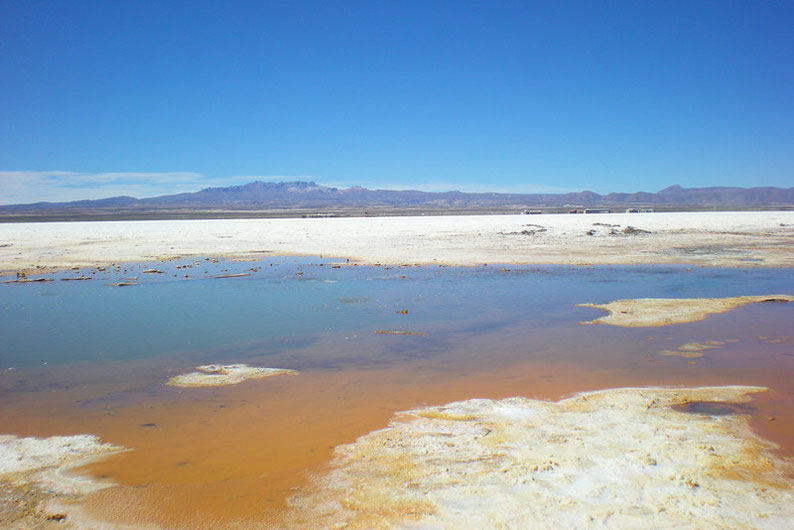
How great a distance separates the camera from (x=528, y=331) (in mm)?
10094

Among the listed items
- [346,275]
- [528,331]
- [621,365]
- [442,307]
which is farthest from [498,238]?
[621,365]

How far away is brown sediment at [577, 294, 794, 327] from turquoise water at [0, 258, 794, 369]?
605 mm

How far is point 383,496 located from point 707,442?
9.80 feet

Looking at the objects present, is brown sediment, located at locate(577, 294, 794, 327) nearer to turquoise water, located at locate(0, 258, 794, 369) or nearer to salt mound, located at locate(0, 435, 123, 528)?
turquoise water, located at locate(0, 258, 794, 369)

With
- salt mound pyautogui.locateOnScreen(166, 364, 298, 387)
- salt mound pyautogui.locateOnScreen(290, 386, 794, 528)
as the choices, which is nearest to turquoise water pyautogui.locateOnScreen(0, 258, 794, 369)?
salt mound pyautogui.locateOnScreen(166, 364, 298, 387)

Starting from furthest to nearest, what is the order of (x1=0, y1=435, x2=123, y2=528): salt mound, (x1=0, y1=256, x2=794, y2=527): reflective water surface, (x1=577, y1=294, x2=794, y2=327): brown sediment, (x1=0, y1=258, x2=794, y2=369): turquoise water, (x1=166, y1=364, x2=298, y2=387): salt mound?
(x1=577, y1=294, x2=794, y2=327): brown sediment
(x1=0, y1=258, x2=794, y2=369): turquoise water
(x1=166, y1=364, x2=298, y2=387): salt mound
(x1=0, y1=256, x2=794, y2=527): reflective water surface
(x1=0, y1=435, x2=123, y2=528): salt mound

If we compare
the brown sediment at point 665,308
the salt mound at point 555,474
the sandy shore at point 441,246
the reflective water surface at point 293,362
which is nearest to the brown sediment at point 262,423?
the reflective water surface at point 293,362

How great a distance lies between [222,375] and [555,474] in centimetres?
472

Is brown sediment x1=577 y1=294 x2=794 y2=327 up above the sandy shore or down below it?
below

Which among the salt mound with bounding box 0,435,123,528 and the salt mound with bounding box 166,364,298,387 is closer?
the salt mound with bounding box 0,435,123,528

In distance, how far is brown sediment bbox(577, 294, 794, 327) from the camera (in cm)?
1050

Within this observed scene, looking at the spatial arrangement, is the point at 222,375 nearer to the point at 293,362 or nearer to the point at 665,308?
the point at 293,362

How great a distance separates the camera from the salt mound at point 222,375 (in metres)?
7.30

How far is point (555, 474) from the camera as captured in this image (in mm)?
4520
